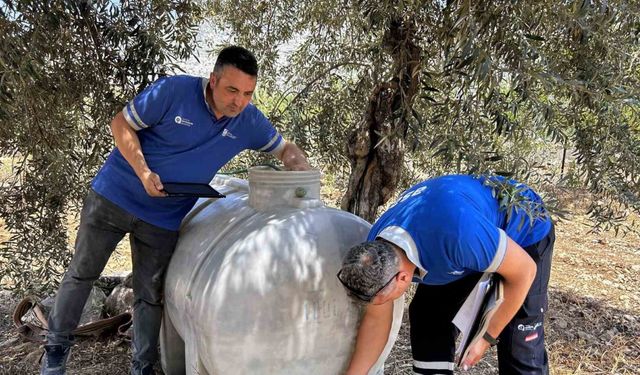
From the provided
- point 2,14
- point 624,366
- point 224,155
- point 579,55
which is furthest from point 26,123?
point 624,366

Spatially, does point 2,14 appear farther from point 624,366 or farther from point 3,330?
point 624,366

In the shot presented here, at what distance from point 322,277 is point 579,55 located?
167 centimetres

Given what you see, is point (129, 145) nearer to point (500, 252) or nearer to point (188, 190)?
point (188, 190)

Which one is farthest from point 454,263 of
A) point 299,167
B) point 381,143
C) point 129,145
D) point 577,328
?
point 577,328

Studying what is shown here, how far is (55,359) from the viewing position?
2857 millimetres

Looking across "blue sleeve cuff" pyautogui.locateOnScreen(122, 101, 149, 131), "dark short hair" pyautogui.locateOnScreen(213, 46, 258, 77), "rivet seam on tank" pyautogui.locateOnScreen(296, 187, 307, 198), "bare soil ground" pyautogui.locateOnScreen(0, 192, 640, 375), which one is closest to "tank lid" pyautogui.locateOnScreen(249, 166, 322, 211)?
"rivet seam on tank" pyautogui.locateOnScreen(296, 187, 307, 198)

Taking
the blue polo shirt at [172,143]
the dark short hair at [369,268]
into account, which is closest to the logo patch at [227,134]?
the blue polo shirt at [172,143]

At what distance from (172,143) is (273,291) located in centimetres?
98

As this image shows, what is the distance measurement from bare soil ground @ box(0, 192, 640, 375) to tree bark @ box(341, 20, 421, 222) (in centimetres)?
→ 112

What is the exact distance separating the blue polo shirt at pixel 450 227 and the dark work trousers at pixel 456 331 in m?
0.34

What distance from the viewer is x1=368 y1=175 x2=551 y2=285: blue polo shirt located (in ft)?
6.89

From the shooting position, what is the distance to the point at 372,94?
3746 mm

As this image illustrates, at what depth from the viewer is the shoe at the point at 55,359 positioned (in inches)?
112

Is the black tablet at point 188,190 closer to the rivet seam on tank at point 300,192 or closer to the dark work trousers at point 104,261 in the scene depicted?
the dark work trousers at point 104,261
